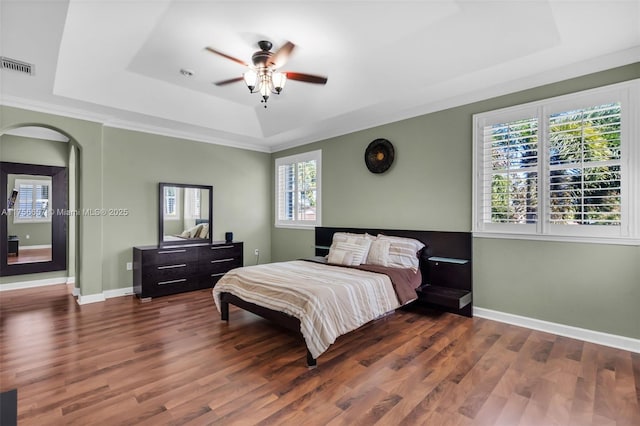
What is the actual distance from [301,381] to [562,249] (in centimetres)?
299

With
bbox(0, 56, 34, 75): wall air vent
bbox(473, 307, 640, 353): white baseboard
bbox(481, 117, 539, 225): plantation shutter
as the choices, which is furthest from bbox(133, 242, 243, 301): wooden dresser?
bbox(481, 117, 539, 225): plantation shutter

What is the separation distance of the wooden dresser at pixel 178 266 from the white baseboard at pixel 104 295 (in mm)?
181

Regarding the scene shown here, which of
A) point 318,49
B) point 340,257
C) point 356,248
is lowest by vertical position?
point 340,257

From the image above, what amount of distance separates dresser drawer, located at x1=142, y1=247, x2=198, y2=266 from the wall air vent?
2.53 metres

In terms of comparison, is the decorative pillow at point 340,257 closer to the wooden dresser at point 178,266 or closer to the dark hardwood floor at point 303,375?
the dark hardwood floor at point 303,375

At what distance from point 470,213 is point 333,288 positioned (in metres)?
2.15

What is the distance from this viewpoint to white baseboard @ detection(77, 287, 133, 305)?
450 centimetres

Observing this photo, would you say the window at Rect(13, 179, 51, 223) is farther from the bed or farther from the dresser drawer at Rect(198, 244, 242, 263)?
the bed

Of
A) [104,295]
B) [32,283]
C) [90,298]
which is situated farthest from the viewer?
[32,283]

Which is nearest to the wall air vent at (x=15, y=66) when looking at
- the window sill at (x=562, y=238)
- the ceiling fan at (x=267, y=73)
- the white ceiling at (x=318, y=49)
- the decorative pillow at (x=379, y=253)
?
the white ceiling at (x=318, y=49)

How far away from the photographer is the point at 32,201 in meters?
5.37

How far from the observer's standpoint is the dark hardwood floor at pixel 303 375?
2.04 metres

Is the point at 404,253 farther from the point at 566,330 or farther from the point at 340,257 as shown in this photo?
the point at 566,330

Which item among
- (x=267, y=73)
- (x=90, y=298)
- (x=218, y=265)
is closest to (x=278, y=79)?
(x=267, y=73)
